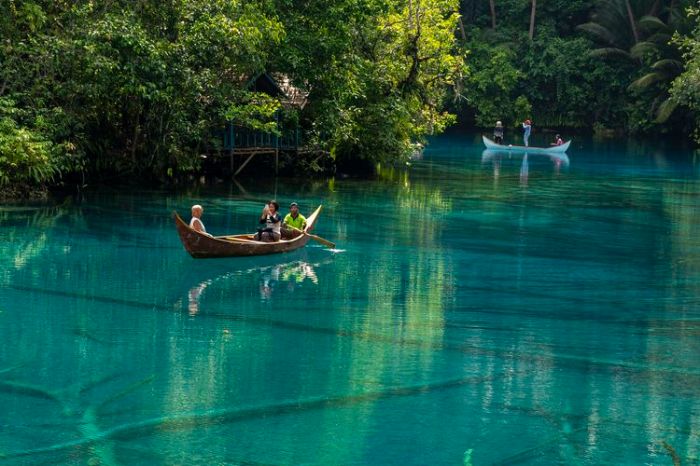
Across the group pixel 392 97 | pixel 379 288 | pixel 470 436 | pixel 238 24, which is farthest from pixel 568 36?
pixel 470 436

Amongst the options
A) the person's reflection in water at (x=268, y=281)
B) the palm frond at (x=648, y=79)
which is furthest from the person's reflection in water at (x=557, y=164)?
the person's reflection in water at (x=268, y=281)

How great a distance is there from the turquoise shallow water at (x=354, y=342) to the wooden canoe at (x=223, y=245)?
220 mm

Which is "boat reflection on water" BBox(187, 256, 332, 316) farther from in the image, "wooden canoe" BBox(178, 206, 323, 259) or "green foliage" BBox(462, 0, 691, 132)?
"green foliage" BBox(462, 0, 691, 132)

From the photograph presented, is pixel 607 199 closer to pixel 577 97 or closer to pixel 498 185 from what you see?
pixel 498 185

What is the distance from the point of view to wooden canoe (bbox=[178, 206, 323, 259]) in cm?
1961

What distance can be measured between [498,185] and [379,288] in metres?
19.6

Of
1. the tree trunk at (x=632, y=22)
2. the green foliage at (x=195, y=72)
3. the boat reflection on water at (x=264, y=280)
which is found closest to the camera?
the boat reflection on water at (x=264, y=280)

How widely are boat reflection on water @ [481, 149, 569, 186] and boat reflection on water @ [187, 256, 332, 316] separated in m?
21.3

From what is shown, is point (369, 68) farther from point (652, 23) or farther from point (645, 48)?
point (652, 23)

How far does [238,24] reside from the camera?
30609mm

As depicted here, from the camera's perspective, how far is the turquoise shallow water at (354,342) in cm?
1065

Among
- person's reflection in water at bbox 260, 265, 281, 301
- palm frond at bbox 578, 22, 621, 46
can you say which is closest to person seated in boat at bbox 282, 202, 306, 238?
person's reflection in water at bbox 260, 265, 281, 301

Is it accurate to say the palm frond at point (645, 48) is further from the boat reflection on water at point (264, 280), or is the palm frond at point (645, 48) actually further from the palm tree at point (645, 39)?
the boat reflection on water at point (264, 280)

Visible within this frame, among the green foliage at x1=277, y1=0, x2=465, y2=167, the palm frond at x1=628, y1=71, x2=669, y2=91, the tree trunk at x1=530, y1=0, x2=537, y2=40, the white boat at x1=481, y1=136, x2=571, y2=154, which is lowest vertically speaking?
the white boat at x1=481, y1=136, x2=571, y2=154
